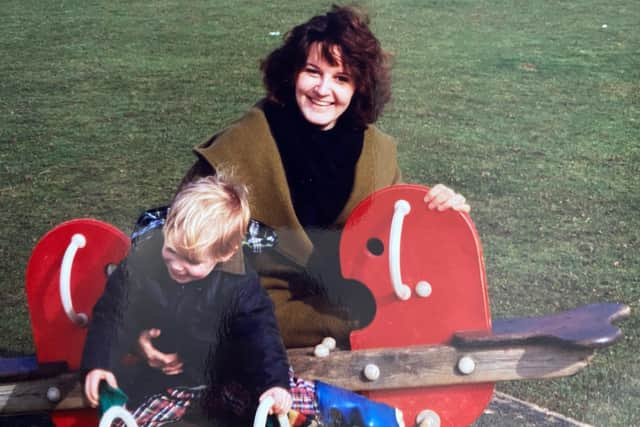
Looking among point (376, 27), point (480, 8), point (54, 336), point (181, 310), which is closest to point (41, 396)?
point (54, 336)

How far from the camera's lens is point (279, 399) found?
69.9 inches

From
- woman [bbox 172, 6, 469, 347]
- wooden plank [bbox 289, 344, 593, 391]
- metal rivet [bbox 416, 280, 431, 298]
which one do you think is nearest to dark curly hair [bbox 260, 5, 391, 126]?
woman [bbox 172, 6, 469, 347]

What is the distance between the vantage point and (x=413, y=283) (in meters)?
2.05

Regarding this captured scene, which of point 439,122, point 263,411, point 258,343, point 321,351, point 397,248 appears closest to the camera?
point 263,411

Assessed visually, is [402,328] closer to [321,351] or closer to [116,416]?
[321,351]

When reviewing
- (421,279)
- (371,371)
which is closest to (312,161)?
(421,279)

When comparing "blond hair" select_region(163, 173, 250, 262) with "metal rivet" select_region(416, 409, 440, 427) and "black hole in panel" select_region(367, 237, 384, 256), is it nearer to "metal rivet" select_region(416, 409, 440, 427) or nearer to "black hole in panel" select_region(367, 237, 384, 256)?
"black hole in panel" select_region(367, 237, 384, 256)

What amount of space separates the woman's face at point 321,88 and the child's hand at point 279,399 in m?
0.69

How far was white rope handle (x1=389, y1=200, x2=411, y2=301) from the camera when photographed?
1.97 m

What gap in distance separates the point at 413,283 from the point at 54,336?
778mm

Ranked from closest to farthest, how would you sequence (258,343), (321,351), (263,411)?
(263,411) → (258,343) → (321,351)

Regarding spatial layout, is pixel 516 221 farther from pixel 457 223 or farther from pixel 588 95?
pixel 588 95

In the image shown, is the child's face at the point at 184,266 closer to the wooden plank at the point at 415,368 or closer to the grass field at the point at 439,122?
the wooden plank at the point at 415,368

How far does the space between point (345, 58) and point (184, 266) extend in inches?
26.0
